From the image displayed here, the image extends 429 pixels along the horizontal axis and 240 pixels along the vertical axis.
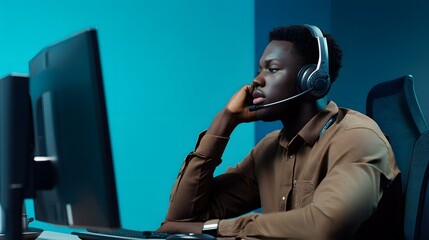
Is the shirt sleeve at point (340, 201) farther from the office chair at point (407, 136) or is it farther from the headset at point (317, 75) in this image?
the headset at point (317, 75)

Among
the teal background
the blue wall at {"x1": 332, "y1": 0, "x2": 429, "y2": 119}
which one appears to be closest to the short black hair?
the teal background

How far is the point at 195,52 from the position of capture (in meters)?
Answer: 2.85

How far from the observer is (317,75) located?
1625 millimetres

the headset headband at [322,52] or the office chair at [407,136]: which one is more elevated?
the headset headband at [322,52]

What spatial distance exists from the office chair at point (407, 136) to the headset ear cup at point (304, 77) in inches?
9.7

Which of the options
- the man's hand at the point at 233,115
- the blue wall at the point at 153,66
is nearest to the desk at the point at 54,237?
the man's hand at the point at 233,115

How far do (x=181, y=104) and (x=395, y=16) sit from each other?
49.7 inches

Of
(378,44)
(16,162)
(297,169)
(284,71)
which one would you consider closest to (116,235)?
(16,162)

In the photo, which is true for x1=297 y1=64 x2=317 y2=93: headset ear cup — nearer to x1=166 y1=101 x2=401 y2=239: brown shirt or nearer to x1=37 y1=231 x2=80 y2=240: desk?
x1=166 y1=101 x2=401 y2=239: brown shirt

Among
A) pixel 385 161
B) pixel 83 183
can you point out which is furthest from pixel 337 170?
pixel 83 183

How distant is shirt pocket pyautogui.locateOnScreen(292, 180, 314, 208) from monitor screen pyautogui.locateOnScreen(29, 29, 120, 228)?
770 mm

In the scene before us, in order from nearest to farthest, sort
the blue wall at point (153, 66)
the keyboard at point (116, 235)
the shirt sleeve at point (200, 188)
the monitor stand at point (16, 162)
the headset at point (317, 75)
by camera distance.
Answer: the monitor stand at point (16, 162)
the keyboard at point (116, 235)
the headset at point (317, 75)
the shirt sleeve at point (200, 188)
the blue wall at point (153, 66)

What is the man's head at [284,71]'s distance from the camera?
168 cm

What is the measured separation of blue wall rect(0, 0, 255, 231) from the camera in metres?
2.52
